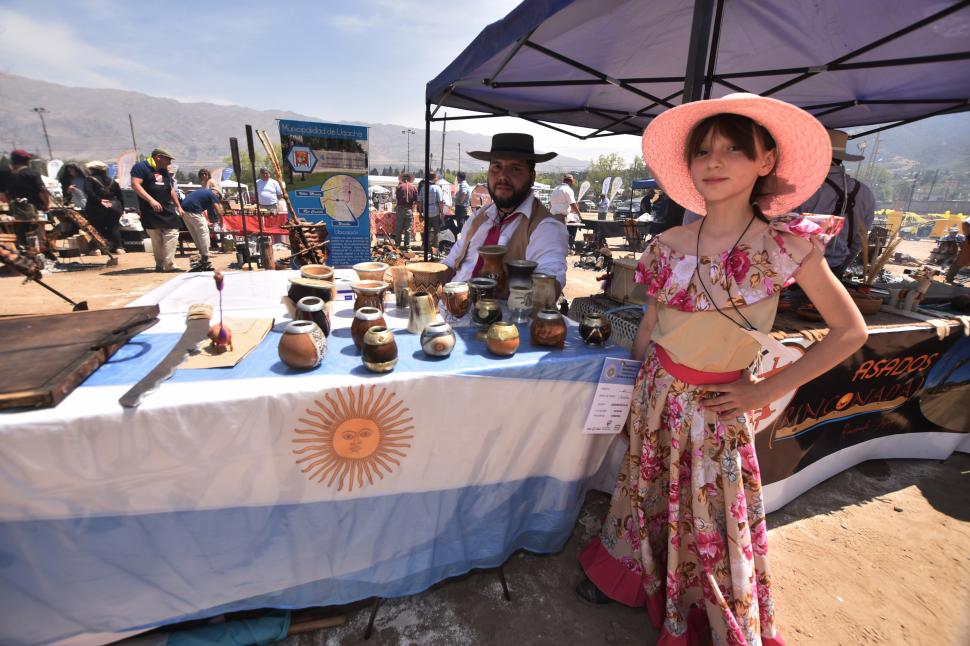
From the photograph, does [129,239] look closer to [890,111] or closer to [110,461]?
[110,461]

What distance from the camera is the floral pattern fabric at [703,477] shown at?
1.30 meters

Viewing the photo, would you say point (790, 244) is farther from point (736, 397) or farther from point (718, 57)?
point (718, 57)

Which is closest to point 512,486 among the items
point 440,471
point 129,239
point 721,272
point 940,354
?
point 440,471

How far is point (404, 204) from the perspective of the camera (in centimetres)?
988

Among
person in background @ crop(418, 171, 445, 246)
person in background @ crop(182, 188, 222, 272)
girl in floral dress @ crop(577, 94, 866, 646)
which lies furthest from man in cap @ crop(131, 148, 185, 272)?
girl in floral dress @ crop(577, 94, 866, 646)

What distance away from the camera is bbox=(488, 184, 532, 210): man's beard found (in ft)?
8.67

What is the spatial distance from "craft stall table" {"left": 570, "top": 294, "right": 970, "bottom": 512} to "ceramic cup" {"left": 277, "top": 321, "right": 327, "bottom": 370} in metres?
1.36

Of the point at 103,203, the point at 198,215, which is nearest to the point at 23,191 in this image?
the point at 103,203

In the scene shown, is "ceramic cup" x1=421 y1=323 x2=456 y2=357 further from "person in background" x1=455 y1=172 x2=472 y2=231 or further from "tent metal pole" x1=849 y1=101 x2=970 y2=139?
"person in background" x1=455 y1=172 x2=472 y2=231

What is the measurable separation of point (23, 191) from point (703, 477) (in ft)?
39.2

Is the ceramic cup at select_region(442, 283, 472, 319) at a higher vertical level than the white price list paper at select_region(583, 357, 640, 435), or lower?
higher

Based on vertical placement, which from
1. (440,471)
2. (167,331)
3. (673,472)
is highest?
(167,331)

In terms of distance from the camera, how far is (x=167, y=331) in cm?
172

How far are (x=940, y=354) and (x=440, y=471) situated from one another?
334 centimetres
